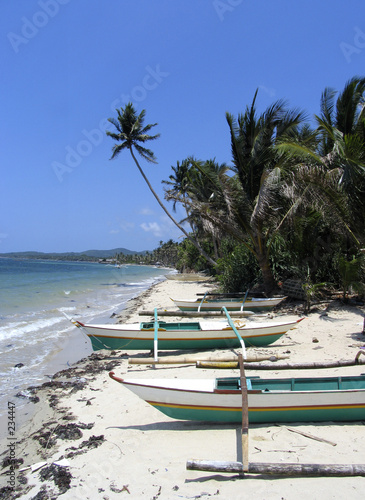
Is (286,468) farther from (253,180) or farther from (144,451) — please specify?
(253,180)

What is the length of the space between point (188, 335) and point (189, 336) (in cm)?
4

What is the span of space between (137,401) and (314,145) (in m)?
13.9

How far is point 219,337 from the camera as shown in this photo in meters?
8.28

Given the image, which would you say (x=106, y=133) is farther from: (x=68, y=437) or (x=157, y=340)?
(x=68, y=437)

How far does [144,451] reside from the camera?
14.6 ft

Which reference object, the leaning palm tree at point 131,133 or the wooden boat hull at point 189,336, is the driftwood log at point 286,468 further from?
the leaning palm tree at point 131,133

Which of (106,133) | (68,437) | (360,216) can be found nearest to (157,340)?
(68,437)

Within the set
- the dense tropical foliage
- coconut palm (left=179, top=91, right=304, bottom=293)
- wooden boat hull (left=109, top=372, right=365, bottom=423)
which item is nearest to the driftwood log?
wooden boat hull (left=109, top=372, right=365, bottom=423)

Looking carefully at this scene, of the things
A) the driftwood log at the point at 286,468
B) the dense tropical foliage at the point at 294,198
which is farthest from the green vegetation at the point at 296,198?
the driftwood log at the point at 286,468

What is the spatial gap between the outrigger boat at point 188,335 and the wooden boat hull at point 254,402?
3.22 m

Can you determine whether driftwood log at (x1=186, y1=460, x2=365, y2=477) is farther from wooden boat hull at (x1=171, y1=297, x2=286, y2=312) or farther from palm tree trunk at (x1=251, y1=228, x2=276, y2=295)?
palm tree trunk at (x1=251, y1=228, x2=276, y2=295)

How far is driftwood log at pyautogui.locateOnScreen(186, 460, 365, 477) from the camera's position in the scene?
3.55 m

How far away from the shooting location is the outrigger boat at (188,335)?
26.9 feet

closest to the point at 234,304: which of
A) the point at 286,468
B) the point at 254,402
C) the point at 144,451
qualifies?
the point at 254,402
